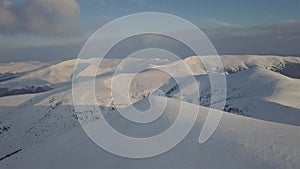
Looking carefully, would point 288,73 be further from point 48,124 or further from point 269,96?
point 48,124

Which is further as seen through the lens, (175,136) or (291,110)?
(291,110)

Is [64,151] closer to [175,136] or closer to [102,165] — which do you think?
[102,165]

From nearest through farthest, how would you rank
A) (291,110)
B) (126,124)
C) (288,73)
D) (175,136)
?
(175,136)
(126,124)
(291,110)
(288,73)

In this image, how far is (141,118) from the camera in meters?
18.3

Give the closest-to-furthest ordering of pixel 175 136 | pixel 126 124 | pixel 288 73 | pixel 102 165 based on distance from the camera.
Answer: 1. pixel 102 165
2. pixel 175 136
3. pixel 126 124
4. pixel 288 73

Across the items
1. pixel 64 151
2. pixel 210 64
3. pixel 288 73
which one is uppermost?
pixel 64 151

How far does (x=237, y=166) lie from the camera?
10484 millimetres

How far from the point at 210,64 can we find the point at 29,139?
119 m

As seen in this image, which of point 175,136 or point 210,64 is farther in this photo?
point 210,64

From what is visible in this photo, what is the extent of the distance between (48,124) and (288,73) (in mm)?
118844

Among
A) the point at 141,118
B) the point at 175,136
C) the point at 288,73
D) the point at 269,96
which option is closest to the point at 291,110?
the point at 269,96

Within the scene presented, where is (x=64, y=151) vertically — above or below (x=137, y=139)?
above

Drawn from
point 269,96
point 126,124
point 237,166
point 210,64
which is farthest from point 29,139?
point 210,64

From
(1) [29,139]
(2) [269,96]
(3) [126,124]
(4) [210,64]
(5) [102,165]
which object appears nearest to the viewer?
(5) [102,165]
